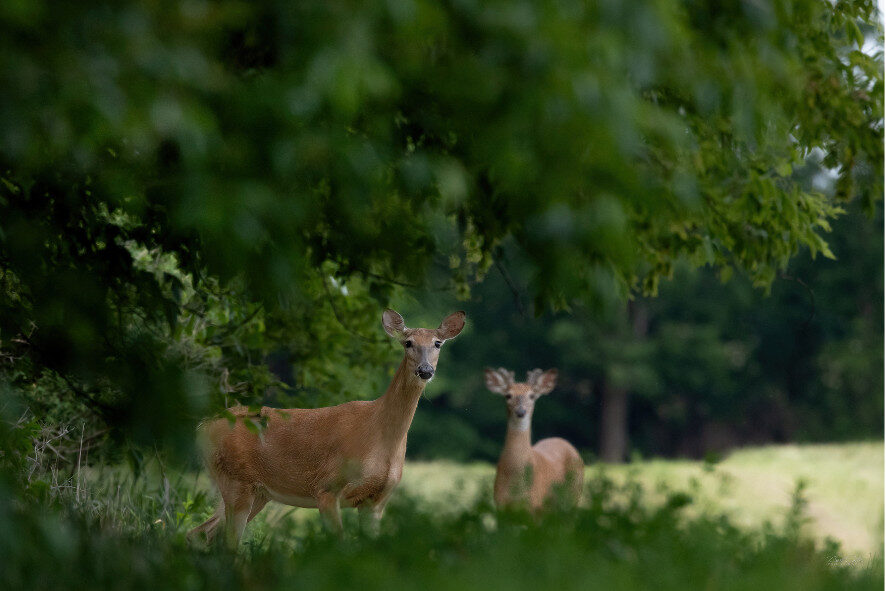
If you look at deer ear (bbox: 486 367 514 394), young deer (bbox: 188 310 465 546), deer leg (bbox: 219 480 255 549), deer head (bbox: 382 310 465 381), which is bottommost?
deer leg (bbox: 219 480 255 549)

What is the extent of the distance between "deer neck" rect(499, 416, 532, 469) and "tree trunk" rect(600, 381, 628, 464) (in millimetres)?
20341

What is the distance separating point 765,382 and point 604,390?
3.95 m

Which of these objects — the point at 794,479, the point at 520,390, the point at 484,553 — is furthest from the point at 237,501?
the point at 794,479

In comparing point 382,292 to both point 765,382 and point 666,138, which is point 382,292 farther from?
point 765,382

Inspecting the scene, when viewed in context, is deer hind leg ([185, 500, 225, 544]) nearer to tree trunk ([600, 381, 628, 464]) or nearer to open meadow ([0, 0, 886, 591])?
open meadow ([0, 0, 886, 591])

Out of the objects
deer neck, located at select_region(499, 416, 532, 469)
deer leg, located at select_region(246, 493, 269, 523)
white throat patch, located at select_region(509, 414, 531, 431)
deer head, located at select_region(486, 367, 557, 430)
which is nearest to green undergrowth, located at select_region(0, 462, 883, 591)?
deer leg, located at select_region(246, 493, 269, 523)

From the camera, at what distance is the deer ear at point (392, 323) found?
728 centimetres

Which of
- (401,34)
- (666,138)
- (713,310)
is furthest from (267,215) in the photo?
(713,310)

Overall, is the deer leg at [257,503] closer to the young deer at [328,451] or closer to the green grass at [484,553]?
the young deer at [328,451]

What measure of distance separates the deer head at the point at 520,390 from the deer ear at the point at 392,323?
2.16 meters

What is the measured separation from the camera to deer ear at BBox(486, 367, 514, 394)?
9.71 meters

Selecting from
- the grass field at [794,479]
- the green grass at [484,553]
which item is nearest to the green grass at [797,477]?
the grass field at [794,479]

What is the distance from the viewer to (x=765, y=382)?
29.7 meters

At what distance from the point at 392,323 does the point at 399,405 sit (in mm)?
542
